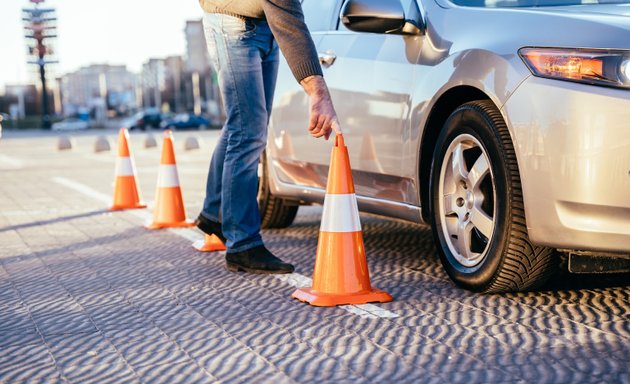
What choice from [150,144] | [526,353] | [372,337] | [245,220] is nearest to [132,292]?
[245,220]

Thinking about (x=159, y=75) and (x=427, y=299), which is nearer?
(x=427, y=299)

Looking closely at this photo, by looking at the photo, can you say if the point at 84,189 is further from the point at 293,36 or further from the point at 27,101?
the point at 27,101

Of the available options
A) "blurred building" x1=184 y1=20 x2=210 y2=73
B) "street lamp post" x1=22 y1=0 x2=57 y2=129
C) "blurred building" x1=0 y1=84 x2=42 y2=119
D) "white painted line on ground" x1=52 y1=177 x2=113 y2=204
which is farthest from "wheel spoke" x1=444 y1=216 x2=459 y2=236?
"blurred building" x1=0 y1=84 x2=42 y2=119

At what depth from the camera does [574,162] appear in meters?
3.80

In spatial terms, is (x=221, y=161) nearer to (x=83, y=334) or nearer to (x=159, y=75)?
(x=83, y=334)

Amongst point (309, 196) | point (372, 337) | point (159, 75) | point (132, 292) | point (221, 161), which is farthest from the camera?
point (159, 75)

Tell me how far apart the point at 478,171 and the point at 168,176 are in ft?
11.5

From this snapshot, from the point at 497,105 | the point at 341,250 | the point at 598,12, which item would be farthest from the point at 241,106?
the point at 598,12

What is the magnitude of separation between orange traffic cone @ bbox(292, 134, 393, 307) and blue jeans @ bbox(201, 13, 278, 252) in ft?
2.79

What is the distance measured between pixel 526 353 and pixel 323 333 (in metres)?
0.78

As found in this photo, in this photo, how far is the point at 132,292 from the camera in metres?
A: 4.81

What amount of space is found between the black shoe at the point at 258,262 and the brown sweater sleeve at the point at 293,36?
3.30 ft

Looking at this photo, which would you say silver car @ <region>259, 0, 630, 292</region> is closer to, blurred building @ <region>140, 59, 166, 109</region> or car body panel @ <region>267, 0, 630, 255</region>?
car body panel @ <region>267, 0, 630, 255</region>

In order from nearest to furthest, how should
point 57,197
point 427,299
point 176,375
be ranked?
point 176,375 → point 427,299 → point 57,197
